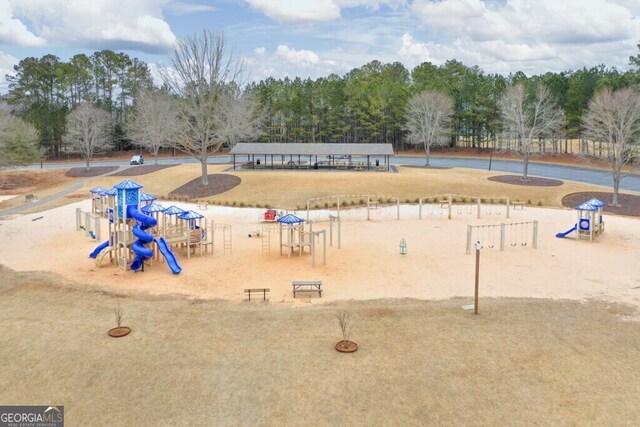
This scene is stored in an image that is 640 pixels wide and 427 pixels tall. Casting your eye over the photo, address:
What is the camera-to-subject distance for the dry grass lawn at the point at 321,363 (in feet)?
36.2

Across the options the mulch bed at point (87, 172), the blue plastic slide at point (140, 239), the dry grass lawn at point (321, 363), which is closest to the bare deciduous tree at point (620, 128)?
the dry grass lawn at point (321, 363)

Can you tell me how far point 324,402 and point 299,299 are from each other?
7.54m

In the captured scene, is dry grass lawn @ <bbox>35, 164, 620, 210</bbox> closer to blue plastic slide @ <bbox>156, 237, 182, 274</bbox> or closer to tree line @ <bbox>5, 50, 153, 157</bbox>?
blue plastic slide @ <bbox>156, 237, 182, 274</bbox>

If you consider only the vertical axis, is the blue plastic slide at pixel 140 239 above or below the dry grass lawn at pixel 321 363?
above

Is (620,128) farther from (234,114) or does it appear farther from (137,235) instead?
(234,114)

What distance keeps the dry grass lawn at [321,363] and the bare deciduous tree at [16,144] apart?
4751 cm

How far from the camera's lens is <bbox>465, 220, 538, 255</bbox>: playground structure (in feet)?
86.6

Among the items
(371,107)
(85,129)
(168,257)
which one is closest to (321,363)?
(168,257)

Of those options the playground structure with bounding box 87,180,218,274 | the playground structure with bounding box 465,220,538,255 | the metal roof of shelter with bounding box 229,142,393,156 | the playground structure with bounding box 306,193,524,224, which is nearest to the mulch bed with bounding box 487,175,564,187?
the playground structure with bounding box 306,193,524,224

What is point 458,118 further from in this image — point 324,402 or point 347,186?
point 324,402

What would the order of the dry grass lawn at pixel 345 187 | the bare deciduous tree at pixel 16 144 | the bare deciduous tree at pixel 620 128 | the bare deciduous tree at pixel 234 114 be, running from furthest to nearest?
1. the bare deciduous tree at pixel 234 114
2. the bare deciduous tree at pixel 16 144
3. the dry grass lawn at pixel 345 187
4. the bare deciduous tree at pixel 620 128

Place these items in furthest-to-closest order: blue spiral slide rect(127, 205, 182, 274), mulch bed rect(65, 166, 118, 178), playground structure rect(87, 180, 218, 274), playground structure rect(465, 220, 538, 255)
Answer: mulch bed rect(65, 166, 118, 178)
playground structure rect(465, 220, 538, 255)
playground structure rect(87, 180, 218, 274)
blue spiral slide rect(127, 205, 182, 274)

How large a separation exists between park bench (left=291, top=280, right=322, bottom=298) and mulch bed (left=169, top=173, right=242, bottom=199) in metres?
27.3

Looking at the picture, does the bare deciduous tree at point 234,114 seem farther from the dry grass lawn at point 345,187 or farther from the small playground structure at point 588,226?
the small playground structure at point 588,226
